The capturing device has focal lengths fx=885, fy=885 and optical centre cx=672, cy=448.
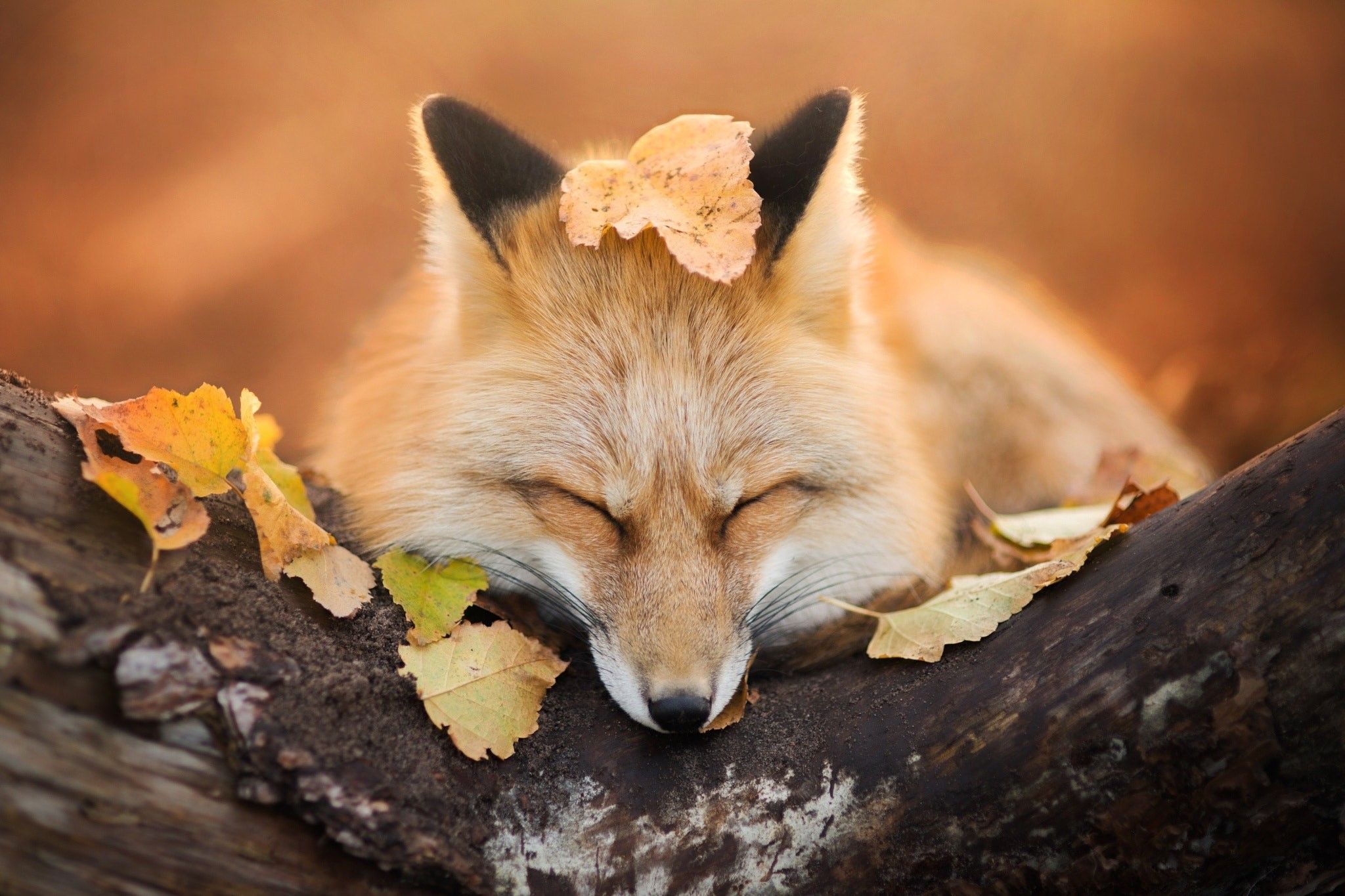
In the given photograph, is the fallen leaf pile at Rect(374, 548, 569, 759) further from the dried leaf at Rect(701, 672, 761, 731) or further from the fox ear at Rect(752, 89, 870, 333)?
the fox ear at Rect(752, 89, 870, 333)

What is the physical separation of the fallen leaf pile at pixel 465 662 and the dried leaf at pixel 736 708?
425 mm

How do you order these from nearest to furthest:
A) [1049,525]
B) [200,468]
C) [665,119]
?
[200,468] < [1049,525] < [665,119]

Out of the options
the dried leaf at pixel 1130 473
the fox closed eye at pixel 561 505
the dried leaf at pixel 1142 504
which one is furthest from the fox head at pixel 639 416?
the dried leaf at pixel 1130 473

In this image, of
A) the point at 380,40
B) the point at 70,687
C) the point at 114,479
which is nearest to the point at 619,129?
the point at 380,40

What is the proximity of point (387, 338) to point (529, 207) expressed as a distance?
95 cm

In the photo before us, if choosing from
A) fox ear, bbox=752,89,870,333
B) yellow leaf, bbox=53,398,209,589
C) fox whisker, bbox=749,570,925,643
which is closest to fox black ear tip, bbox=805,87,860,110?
fox ear, bbox=752,89,870,333

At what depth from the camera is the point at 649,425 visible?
251 centimetres

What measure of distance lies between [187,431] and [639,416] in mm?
1148

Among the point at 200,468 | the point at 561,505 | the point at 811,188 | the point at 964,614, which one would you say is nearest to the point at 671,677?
the point at 561,505

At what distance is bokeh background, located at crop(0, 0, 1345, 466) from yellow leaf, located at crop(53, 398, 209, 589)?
3.82 metres

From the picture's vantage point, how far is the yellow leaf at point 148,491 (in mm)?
1845

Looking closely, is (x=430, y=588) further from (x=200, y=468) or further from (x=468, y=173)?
(x=468, y=173)

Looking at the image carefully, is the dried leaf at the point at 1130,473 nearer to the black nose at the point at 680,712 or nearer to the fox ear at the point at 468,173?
the black nose at the point at 680,712

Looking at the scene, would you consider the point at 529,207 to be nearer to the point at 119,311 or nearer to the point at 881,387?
the point at 881,387
